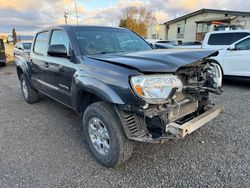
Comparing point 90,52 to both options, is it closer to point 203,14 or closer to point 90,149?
point 90,149

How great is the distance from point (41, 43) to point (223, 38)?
6.40m

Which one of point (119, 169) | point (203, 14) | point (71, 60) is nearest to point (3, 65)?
point (71, 60)

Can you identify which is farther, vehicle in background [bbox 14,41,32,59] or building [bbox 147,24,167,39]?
building [bbox 147,24,167,39]

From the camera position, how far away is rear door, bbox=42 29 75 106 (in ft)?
10.1

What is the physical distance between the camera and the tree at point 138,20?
146ft

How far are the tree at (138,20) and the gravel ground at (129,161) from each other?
141ft

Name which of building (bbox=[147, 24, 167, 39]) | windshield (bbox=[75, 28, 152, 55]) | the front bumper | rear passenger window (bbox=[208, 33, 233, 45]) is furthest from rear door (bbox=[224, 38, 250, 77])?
building (bbox=[147, 24, 167, 39])

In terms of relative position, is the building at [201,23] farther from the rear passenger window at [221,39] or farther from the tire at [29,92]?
the tire at [29,92]

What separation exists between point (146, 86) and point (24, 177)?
181cm

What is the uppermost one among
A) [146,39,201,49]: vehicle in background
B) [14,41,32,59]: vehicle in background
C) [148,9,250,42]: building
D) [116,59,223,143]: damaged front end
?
[148,9,250,42]: building

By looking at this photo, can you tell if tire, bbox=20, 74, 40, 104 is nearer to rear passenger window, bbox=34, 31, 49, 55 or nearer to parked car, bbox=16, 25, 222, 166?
rear passenger window, bbox=34, 31, 49, 55

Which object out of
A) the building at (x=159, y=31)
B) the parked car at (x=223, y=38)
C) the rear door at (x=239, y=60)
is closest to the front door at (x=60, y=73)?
the rear door at (x=239, y=60)

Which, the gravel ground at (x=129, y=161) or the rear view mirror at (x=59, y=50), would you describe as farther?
the rear view mirror at (x=59, y=50)

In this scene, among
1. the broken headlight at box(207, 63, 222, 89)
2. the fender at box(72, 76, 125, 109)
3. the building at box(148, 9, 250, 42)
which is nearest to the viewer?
the fender at box(72, 76, 125, 109)
